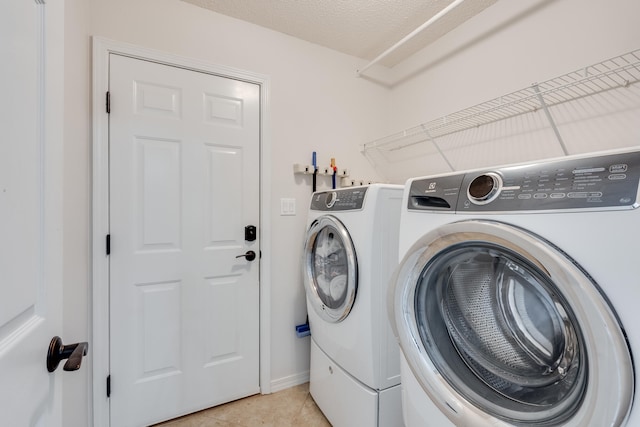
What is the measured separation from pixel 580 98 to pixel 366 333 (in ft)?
4.96

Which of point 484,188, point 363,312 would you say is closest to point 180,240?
point 363,312

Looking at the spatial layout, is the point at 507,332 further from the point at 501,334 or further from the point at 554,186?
the point at 554,186

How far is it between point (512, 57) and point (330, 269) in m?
1.59

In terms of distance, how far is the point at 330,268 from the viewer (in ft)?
5.10

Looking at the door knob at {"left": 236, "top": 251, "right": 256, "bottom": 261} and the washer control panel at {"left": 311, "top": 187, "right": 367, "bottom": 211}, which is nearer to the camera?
the washer control panel at {"left": 311, "top": 187, "right": 367, "bottom": 211}

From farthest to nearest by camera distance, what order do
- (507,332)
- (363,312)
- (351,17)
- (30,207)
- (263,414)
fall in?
(351,17) → (263,414) → (363,312) → (507,332) → (30,207)

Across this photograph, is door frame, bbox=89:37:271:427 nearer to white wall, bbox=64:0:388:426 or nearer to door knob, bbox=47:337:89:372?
white wall, bbox=64:0:388:426

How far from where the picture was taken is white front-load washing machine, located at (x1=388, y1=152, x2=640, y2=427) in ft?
1.68

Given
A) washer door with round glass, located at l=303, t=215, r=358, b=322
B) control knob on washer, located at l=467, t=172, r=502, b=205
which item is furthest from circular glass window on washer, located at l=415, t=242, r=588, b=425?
washer door with round glass, located at l=303, t=215, r=358, b=322

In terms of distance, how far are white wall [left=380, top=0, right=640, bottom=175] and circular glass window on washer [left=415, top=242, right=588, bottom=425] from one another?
3.13ft

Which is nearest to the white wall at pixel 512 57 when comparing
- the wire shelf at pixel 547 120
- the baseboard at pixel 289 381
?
the wire shelf at pixel 547 120

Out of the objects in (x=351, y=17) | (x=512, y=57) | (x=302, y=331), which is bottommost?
(x=302, y=331)

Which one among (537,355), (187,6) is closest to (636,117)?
(537,355)

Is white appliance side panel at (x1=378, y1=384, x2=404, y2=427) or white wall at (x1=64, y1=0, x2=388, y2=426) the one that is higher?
white wall at (x1=64, y1=0, x2=388, y2=426)
